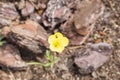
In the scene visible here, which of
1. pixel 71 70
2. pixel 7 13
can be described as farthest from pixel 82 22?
pixel 7 13

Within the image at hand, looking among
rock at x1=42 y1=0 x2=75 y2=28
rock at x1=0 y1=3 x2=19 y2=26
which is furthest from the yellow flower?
rock at x1=0 y1=3 x2=19 y2=26

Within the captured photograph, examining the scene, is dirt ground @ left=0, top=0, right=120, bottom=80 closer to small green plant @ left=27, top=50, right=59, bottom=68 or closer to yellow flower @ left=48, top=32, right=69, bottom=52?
small green plant @ left=27, top=50, right=59, bottom=68

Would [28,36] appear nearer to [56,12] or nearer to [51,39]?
[51,39]

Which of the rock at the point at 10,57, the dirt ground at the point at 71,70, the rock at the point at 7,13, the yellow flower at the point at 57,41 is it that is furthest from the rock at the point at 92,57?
the rock at the point at 7,13

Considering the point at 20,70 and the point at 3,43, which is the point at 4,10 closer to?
the point at 3,43

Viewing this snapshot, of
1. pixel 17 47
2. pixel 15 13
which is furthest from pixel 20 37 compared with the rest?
pixel 15 13
